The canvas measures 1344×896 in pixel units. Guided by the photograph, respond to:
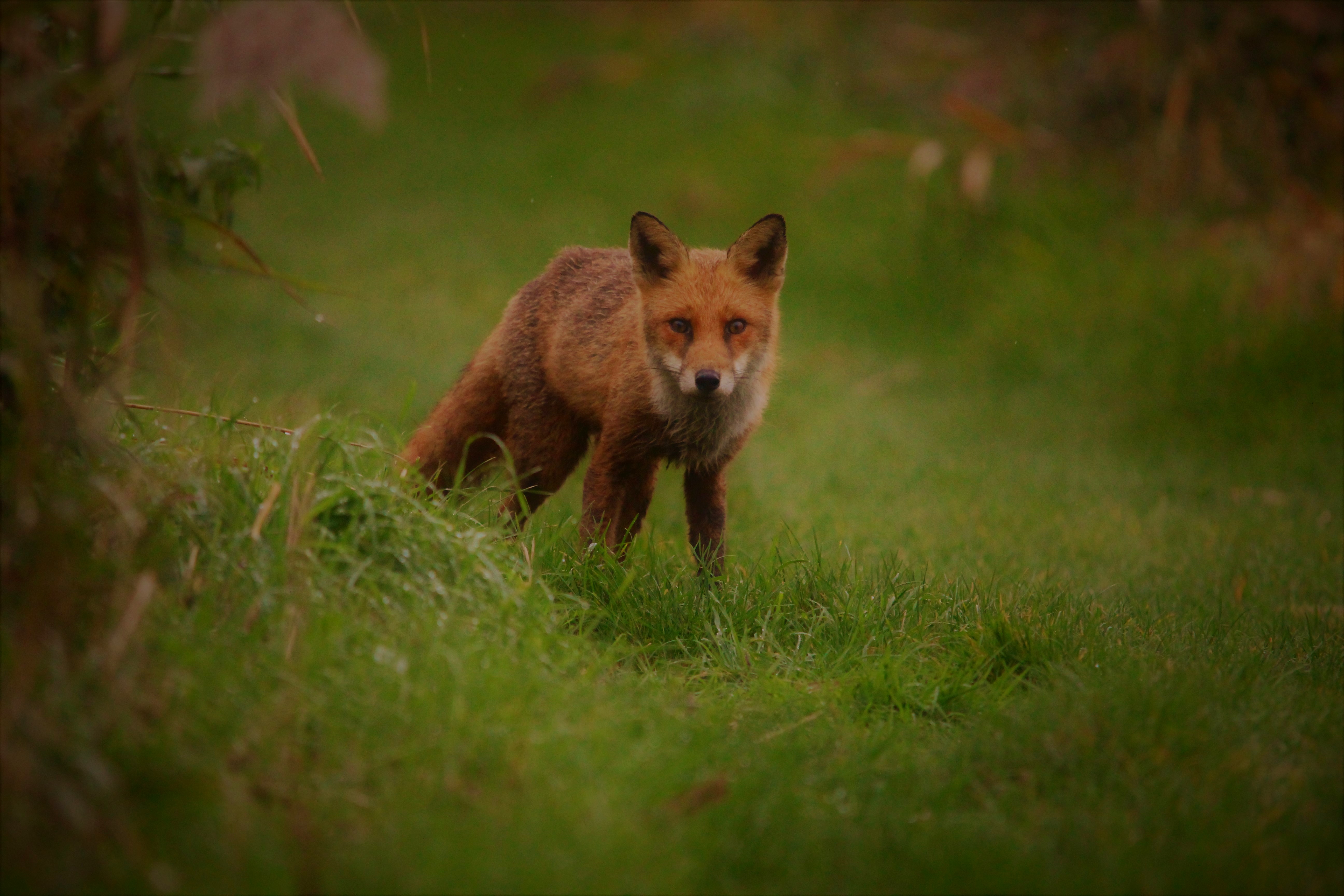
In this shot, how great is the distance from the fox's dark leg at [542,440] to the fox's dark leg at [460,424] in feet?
0.57

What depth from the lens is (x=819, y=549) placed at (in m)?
4.69

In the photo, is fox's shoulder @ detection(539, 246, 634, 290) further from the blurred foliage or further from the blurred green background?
the blurred foliage

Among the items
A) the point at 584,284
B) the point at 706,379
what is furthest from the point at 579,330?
the point at 706,379

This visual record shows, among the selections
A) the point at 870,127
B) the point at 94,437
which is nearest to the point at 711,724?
the point at 94,437

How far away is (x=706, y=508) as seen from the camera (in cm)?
502

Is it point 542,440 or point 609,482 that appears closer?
point 609,482

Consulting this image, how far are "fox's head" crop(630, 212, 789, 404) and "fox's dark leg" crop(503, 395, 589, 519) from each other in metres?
0.75

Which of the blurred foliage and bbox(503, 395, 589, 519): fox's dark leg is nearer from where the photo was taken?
the blurred foliage

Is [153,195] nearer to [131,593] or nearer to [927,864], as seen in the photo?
[131,593]

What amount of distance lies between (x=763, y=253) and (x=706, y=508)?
3.90 feet

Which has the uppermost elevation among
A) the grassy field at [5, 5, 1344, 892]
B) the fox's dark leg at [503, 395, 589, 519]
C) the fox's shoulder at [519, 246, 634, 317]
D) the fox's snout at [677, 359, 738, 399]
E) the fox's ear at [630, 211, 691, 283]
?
the fox's ear at [630, 211, 691, 283]

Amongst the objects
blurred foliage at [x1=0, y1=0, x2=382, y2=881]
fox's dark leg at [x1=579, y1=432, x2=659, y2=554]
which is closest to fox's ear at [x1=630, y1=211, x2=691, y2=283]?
fox's dark leg at [x1=579, y1=432, x2=659, y2=554]

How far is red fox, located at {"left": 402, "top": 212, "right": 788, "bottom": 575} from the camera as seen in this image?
4.58 m

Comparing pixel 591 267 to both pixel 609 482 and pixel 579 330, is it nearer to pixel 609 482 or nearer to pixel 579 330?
pixel 579 330
